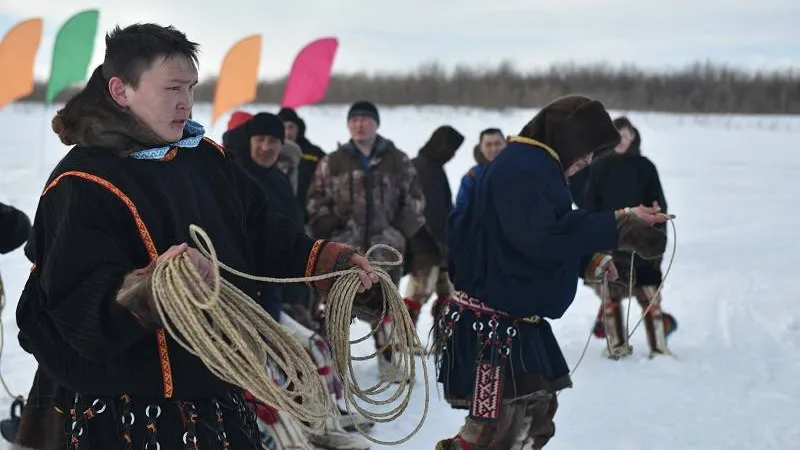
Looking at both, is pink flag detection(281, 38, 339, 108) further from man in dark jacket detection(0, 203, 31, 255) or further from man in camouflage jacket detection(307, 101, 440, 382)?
man in dark jacket detection(0, 203, 31, 255)

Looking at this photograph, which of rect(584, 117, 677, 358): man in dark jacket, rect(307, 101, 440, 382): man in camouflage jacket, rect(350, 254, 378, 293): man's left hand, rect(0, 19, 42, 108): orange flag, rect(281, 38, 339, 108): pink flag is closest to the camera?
rect(350, 254, 378, 293): man's left hand

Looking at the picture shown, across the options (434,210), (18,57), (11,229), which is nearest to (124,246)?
(11,229)

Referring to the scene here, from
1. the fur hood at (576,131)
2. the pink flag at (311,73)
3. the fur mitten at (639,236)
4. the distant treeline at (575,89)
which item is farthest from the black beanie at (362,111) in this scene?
the distant treeline at (575,89)

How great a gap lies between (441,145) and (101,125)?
487cm

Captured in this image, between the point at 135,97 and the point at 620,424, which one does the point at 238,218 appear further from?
the point at 620,424

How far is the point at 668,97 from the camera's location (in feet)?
173

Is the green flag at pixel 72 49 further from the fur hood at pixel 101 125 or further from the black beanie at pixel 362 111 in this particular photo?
the fur hood at pixel 101 125

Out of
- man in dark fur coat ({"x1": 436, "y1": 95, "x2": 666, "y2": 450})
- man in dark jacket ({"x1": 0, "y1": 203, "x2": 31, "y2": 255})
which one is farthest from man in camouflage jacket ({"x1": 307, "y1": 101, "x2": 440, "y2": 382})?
man in dark jacket ({"x1": 0, "y1": 203, "x2": 31, "y2": 255})

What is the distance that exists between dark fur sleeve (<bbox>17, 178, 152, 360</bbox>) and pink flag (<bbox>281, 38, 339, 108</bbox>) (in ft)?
33.2

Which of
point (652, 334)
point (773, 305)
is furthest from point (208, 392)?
point (773, 305)

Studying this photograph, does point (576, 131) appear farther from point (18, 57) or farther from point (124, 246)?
point (18, 57)

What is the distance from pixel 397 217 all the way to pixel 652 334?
2.21m

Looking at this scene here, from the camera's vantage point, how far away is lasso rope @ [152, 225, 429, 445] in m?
1.95

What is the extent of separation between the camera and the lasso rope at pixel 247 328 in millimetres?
1950
